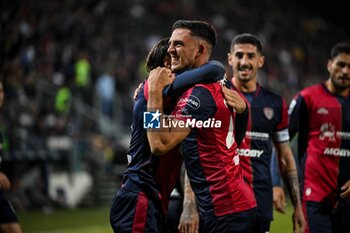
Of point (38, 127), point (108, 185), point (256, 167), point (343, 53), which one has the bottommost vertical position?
point (108, 185)

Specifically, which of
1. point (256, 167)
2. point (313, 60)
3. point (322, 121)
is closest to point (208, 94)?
point (256, 167)

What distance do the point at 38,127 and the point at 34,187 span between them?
4.84 feet

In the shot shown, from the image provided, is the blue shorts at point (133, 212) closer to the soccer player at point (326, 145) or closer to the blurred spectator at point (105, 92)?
the soccer player at point (326, 145)

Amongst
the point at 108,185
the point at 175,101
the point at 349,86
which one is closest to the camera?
the point at 175,101

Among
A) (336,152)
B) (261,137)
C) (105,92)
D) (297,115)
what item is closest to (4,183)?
(261,137)

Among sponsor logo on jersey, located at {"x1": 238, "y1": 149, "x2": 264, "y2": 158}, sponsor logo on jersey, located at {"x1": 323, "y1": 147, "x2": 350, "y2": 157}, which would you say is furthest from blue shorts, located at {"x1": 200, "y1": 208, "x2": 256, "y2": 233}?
sponsor logo on jersey, located at {"x1": 323, "y1": 147, "x2": 350, "y2": 157}

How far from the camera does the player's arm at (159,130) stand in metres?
4.82

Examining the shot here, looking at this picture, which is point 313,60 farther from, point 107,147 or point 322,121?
point 322,121

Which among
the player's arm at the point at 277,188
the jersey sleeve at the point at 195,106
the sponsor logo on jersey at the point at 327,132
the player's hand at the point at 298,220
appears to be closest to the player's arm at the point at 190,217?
the jersey sleeve at the point at 195,106

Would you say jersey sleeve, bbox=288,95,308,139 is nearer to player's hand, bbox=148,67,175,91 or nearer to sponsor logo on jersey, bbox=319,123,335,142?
sponsor logo on jersey, bbox=319,123,335,142

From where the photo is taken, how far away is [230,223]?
4969 mm

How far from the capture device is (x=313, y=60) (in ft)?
106

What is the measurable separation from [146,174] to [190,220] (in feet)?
2.12

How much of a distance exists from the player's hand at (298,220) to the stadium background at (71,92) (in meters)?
6.33
